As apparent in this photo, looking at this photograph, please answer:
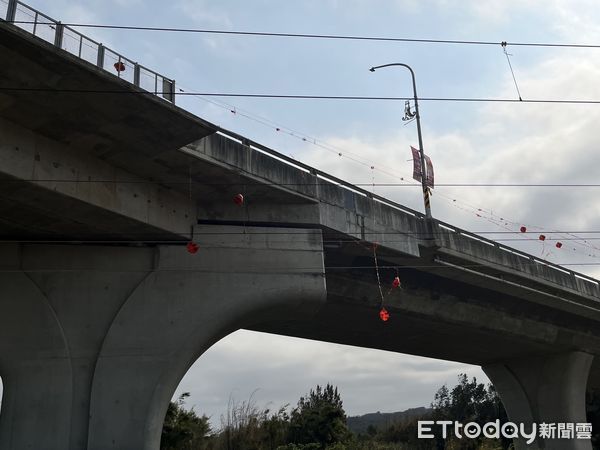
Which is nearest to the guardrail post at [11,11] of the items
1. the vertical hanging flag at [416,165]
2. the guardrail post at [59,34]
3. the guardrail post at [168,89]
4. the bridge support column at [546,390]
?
the guardrail post at [59,34]

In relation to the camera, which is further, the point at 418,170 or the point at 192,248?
the point at 418,170

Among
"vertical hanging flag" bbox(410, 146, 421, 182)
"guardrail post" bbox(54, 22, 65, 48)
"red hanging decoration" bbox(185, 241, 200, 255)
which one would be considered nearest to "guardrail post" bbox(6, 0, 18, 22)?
"guardrail post" bbox(54, 22, 65, 48)

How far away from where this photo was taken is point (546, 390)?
135 feet

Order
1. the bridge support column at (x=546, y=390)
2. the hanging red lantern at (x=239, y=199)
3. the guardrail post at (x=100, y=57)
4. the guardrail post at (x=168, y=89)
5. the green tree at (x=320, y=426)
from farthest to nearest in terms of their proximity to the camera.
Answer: the green tree at (x=320, y=426), the bridge support column at (x=546, y=390), the hanging red lantern at (x=239, y=199), the guardrail post at (x=168, y=89), the guardrail post at (x=100, y=57)

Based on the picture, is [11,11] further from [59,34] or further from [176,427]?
[176,427]

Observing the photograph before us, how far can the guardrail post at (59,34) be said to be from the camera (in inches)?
547

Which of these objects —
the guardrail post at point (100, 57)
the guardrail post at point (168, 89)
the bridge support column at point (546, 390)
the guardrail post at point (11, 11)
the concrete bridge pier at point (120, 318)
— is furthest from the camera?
the bridge support column at point (546, 390)

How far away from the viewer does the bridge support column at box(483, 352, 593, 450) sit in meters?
40.5

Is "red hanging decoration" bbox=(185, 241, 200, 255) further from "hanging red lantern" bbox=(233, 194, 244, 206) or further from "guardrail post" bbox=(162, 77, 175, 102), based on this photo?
"guardrail post" bbox=(162, 77, 175, 102)

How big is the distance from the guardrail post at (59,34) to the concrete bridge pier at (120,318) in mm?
7641

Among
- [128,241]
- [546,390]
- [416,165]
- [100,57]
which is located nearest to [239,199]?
[128,241]

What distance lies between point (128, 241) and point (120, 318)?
2413mm

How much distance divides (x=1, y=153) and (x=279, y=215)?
914cm

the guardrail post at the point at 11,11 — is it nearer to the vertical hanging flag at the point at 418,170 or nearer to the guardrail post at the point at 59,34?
the guardrail post at the point at 59,34
